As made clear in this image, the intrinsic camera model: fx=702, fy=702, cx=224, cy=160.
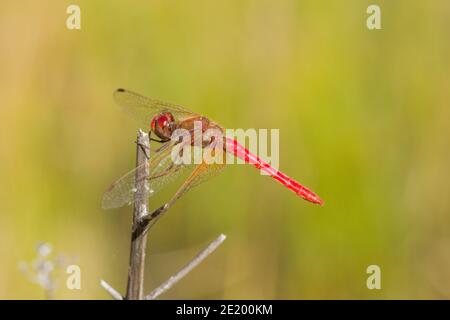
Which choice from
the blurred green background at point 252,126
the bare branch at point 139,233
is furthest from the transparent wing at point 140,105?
the bare branch at point 139,233

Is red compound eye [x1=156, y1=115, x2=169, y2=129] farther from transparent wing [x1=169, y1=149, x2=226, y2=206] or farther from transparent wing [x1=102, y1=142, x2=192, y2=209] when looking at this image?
transparent wing [x1=169, y1=149, x2=226, y2=206]

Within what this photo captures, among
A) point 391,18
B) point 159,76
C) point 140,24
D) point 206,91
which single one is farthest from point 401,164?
point 140,24

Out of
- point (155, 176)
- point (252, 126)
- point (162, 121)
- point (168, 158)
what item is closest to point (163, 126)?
point (162, 121)

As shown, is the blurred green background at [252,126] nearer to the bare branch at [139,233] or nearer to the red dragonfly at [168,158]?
the red dragonfly at [168,158]

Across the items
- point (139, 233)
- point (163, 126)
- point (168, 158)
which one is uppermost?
point (163, 126)

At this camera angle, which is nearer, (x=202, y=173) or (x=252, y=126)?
(x=202, y=173)

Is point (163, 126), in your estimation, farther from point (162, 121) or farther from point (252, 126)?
point (252, 126)
